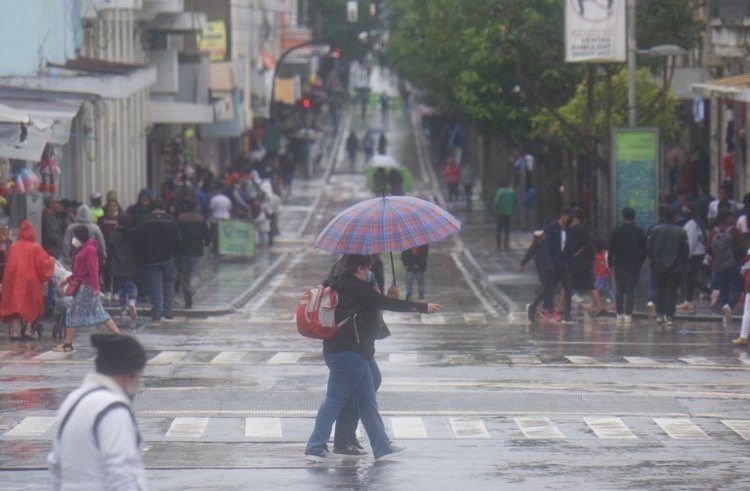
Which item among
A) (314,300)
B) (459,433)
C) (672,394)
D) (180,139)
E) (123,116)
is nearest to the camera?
(314,300)

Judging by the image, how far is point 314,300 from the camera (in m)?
13.2

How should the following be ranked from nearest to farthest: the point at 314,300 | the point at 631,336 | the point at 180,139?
the point at 314,300 < the point at 631,336 < the point at 180,139

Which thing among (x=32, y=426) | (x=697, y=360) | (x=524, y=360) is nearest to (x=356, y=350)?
(x=32, y=426)

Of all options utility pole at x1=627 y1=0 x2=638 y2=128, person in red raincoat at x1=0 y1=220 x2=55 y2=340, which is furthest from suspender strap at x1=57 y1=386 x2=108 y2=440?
utility pole at x1=627 y1=0 x2=638 y2=128

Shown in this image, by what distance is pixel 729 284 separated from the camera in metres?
27.4

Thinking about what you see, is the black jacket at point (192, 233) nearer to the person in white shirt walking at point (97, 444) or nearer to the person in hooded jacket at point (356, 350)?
the person in hooded jacket at point (356, 350)

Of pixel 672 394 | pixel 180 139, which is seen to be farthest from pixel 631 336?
pixel 180 139

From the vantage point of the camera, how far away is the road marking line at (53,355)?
825 inches

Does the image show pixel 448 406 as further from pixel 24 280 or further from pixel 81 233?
pixel 24 280

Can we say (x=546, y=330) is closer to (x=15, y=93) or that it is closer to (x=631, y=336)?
(x=631, y=336)

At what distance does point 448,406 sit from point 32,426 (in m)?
3.92

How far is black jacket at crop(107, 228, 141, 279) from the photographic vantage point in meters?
26.5

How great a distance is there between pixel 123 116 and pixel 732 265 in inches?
817

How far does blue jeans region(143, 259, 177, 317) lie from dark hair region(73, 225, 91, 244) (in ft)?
14.3
